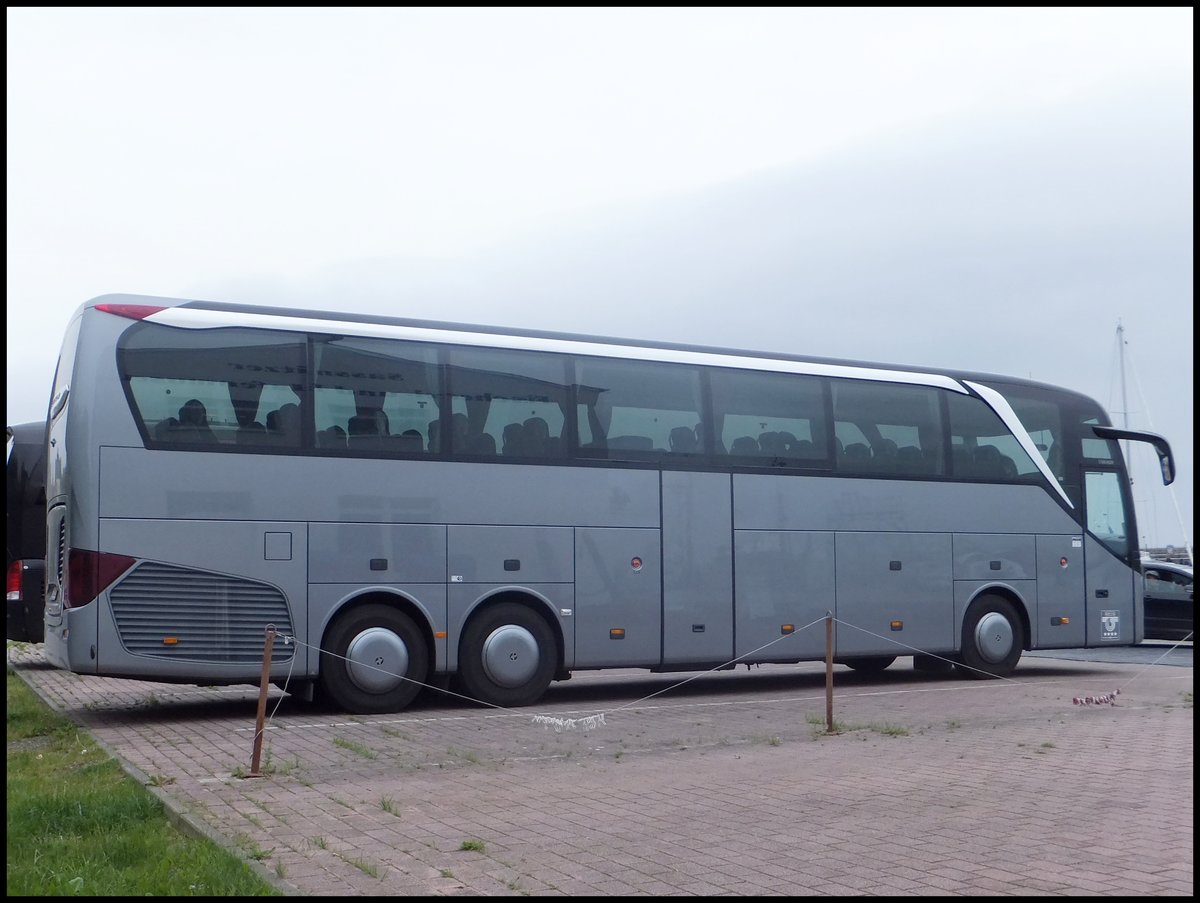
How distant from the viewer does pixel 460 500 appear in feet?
47.5

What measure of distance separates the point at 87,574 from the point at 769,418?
8.20m

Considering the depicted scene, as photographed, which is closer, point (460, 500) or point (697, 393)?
point (460, 500)

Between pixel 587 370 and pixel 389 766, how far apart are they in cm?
638

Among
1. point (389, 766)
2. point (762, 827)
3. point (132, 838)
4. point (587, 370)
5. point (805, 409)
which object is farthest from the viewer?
point (805, 409)

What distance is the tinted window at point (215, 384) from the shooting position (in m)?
13.0

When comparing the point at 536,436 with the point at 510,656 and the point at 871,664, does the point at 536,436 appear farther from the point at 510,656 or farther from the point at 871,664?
the point at 871,664

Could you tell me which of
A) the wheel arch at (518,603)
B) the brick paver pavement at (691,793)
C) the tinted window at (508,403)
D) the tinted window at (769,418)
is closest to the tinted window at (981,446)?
the tinted window at (769,418)

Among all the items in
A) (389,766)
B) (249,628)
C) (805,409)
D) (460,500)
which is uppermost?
(805,409)

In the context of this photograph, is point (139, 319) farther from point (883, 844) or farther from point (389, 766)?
point (883, 844)

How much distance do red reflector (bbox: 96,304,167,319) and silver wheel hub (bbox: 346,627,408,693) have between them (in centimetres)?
392

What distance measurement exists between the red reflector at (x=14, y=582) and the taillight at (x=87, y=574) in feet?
27.5

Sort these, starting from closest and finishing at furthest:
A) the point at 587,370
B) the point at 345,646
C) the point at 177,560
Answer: the point at 177,560, the point at 345,646, the point at 587,370

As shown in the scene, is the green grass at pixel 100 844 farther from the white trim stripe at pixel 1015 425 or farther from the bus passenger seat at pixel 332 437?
the white trim stripe at pixel 1015 425

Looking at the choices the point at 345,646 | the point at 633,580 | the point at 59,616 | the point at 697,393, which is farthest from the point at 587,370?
the point at 59,616
